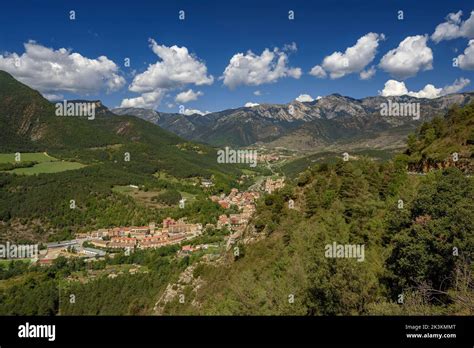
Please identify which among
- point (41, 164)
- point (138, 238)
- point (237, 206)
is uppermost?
point (41, 164)

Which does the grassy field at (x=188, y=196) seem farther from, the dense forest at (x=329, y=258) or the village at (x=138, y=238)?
the dense forest at (x=329, y=258)

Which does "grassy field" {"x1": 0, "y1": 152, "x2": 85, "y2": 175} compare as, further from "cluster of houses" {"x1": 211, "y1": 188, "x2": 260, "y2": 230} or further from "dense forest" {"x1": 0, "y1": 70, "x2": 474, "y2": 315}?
"cluster of houses" {"x1": 211, "y1": 188, "x2": 260, "y2": 230}

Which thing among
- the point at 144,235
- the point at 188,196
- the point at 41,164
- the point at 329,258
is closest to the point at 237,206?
the point at 188,196

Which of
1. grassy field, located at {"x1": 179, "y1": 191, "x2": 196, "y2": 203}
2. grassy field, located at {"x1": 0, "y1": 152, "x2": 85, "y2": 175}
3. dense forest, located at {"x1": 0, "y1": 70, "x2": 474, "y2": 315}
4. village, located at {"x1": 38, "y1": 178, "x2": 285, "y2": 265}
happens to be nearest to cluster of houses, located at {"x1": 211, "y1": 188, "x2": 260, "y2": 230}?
village, located at {"x1": 38, "y1": 178, "x2": 285, "y2": 265}

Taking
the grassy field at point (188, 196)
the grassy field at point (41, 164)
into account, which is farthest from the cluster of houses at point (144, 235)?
the grassy field at point (41, 164)

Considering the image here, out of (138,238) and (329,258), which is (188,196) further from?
(329,258)
